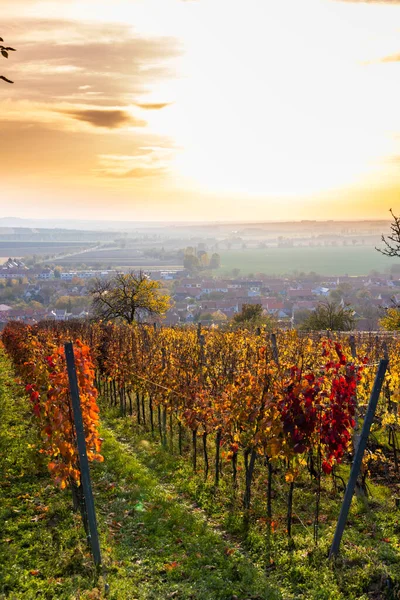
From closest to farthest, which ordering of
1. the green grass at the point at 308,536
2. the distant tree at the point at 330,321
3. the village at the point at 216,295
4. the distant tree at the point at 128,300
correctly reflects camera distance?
the green grass at the point at 308,536
the distant tree at the point at 128,300
the distant tree at the point at 330,321
the village at the point at 216,295

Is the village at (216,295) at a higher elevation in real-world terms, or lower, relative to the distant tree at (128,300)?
lower

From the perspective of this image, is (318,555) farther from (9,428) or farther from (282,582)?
(9,428)

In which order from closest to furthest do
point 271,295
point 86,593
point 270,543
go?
point 86,593 < point 270,543 < point 271,295

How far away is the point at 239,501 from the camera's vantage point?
7910 millimetres

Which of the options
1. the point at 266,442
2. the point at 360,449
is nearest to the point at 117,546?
the point at 266,442

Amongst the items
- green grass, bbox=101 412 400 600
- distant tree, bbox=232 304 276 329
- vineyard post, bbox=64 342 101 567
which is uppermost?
vineyard post, bbox=64 342 101 567

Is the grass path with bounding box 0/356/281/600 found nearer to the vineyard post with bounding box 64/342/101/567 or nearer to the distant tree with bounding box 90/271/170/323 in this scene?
the vineyard post with bounding box 64/342/101/567

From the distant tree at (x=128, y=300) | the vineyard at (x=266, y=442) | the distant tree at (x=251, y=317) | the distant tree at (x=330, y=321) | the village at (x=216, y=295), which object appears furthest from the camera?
the village at (x=216, y=295)

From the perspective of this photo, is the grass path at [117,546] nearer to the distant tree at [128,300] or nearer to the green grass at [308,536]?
the green grass at [308,536]

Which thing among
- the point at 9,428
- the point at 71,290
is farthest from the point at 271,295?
the point at 9,428

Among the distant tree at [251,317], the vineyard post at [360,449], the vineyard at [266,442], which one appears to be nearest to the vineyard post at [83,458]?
the vineyard at [266,442]

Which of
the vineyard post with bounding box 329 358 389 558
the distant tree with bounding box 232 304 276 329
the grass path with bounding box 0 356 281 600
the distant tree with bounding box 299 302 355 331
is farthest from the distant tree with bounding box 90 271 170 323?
the vineyard post with bounding box 329 358 389 558

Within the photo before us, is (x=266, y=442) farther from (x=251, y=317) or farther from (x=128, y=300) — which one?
(x=251, y=317)

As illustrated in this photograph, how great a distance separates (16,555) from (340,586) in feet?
11.8
